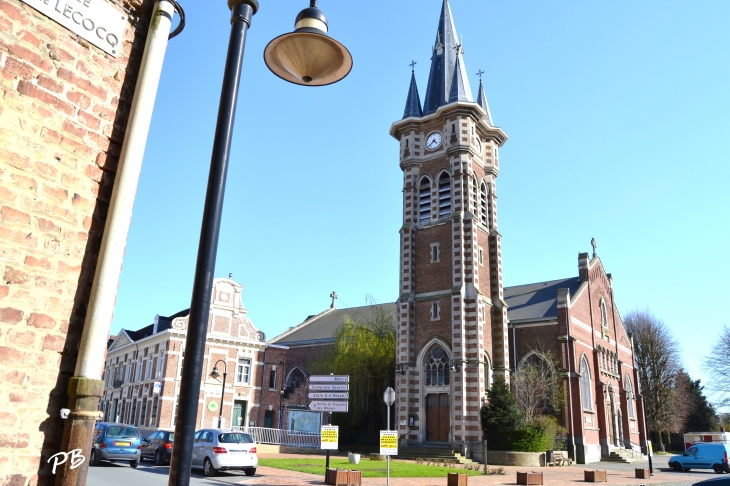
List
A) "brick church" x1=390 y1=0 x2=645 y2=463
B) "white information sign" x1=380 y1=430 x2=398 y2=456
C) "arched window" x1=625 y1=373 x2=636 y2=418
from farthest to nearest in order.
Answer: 1. "arched window" x1=625 y1=373 x2=636 y2=418
2. "brick church" x1=390 y1=0 x2=645 y2=463
3. "white information sign" x1=380 y1=430 x2=398 y2=456

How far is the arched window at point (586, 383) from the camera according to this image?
134 ft

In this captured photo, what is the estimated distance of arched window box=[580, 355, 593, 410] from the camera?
40.8 meters

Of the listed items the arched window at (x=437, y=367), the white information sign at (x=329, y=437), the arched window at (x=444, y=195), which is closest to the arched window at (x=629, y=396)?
the arched window at (x=437, y=367)

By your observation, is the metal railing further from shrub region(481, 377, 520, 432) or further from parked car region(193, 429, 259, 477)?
parked car region(193, 429, 259, 477)

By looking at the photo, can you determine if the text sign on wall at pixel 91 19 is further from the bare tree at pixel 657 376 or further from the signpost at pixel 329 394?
the bare tree at pixel 657 376

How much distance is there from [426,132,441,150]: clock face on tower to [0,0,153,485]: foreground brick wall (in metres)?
37.9

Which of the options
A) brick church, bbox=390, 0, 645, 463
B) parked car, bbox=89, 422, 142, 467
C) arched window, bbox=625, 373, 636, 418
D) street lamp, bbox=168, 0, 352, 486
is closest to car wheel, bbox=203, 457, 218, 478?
parked car, bbox=89, 422, 142, 467

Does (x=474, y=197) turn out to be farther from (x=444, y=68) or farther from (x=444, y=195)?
(x=444, y=68)

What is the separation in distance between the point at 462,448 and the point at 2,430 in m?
31.5

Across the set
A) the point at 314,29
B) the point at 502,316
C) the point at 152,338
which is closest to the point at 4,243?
the point at 314,29

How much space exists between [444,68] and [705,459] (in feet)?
106

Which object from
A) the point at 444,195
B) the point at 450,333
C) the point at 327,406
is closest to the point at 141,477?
the point at 327,406

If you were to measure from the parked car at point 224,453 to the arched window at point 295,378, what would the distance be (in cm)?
3003

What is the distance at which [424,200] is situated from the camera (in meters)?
40.3
